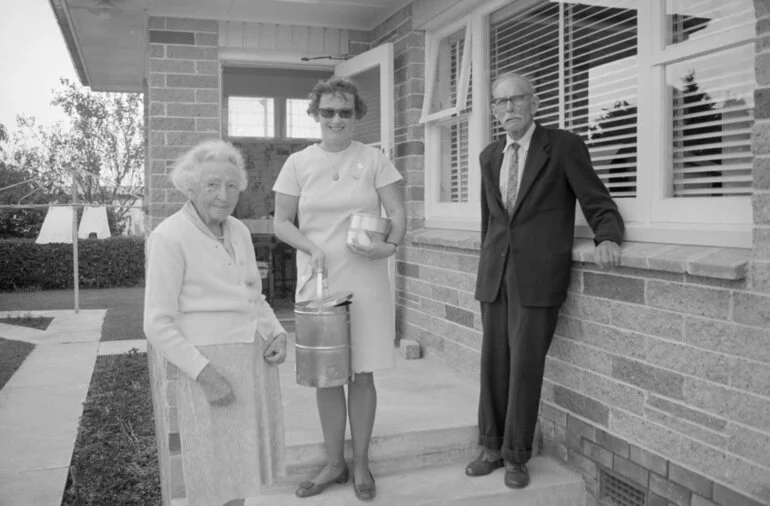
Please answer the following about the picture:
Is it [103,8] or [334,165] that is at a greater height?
[103,8]

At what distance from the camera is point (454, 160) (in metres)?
A: 5.07

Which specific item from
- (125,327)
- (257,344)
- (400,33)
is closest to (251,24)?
(400,33)

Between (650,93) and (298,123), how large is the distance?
891 centimetres

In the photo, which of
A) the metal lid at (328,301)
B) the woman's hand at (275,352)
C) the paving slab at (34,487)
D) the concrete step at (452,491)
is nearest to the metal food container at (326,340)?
the metal lid at (328,301)

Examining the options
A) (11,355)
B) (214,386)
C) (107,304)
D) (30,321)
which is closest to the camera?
(214,386)

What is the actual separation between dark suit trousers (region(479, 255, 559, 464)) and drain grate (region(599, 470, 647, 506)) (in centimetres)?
37

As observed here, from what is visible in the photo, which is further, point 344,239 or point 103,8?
point 103,8

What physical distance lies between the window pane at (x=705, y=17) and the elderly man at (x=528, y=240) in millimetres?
590

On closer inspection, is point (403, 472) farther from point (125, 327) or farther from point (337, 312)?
point (125, 327)

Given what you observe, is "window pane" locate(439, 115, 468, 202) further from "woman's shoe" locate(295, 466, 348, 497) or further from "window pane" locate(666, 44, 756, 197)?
"woman's shoe" locate(295, 466, 348, 497)

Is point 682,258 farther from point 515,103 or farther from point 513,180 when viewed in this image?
point 515,103

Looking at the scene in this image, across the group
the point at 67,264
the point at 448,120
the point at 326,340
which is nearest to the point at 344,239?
the point at 326,340

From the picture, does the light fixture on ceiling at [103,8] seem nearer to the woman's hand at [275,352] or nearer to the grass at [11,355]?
the grass at [11,355]

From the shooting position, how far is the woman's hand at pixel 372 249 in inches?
119
